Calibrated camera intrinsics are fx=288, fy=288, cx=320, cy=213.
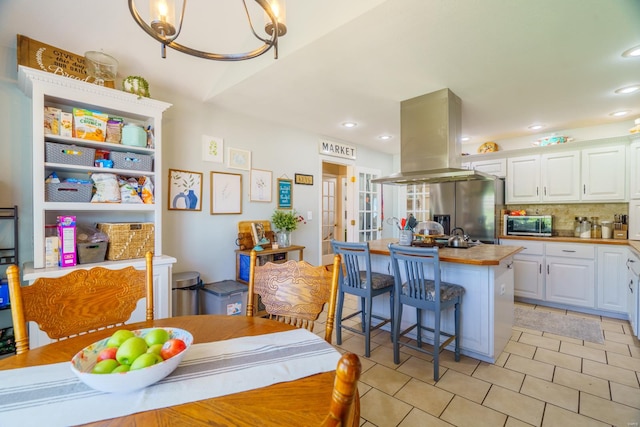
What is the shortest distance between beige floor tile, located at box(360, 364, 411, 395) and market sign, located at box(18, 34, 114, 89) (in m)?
3.11

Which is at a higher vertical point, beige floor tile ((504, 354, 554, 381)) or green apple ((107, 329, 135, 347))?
green apple ((107, 329, 135, 347))

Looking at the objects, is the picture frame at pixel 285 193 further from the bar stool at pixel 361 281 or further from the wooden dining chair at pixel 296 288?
the wooden dining chair at pixel 296 288

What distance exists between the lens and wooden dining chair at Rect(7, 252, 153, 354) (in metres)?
1.12

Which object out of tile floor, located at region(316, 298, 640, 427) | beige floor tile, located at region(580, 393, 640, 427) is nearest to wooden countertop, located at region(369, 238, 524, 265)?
tile floor, located at region(316, 298, 640, 427)

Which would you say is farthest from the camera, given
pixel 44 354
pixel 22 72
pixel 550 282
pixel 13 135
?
pixel 550 282

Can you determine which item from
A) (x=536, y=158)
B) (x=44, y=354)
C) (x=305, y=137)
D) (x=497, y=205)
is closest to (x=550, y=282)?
(x=497, y=205)

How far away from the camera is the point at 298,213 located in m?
4.11

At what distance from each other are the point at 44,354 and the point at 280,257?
2454 millimetres

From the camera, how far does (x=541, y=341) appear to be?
8.90 feet

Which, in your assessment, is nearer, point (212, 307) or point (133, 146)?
point (133, 146)

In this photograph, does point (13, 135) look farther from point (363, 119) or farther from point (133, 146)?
point (363, 119)

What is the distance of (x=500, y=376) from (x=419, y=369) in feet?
1.89

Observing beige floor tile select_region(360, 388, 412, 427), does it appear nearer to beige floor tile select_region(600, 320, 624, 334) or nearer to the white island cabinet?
the white island cabinet

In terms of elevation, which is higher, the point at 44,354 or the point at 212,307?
the point at 44,354
